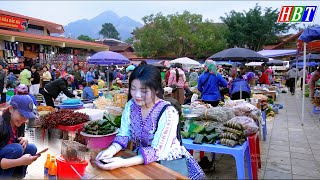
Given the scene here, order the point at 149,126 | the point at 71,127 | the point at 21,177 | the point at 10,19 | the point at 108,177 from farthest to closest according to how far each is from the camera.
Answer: the point at 10,19
the point at 71,127
the point at 21,177
the point at 149,126
the point at 108,177

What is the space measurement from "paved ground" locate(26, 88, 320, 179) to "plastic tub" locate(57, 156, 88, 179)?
103cm

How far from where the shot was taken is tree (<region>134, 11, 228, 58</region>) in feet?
84.8

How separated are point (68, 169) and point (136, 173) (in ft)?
1.69

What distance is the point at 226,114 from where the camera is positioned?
3855 millimetres

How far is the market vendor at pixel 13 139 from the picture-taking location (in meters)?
2.47

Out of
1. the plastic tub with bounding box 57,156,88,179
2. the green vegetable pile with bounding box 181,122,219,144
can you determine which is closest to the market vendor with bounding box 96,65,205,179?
the plastic tub with bounding box 57,156,88,179

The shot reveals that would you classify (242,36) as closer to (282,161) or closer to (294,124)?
(294,124)

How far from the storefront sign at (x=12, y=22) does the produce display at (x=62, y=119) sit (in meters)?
11.1

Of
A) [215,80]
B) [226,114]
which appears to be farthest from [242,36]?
[226,114]

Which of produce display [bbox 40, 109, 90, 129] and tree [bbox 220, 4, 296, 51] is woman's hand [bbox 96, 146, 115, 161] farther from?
tree [bbox 220, 4, 296, 51]

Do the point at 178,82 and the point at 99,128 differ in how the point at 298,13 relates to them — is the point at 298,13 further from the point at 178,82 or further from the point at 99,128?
the point at 99,128

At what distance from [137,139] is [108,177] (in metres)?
0.48

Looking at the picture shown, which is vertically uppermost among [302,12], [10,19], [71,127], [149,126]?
[10,19]

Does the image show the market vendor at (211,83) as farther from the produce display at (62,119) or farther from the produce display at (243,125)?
the produce display at (62,119)
